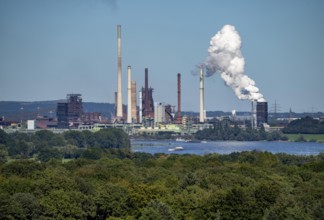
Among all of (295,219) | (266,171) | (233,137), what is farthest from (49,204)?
(233,137)

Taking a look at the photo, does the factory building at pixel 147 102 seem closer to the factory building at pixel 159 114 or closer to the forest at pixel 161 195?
the factory building at pixel 159 114

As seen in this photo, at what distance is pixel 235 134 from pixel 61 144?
182ft

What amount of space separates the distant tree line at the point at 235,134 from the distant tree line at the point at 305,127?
206 inches

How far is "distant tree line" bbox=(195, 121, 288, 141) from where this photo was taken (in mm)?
165250

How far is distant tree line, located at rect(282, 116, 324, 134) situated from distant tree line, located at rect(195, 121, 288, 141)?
17.1 ft

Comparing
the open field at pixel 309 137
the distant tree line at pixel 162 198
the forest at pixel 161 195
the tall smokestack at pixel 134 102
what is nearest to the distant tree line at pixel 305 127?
the open field at pixel 309 137

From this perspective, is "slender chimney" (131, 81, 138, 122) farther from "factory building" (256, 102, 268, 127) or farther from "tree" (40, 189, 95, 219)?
"tree" (40, 189, 95, 219)

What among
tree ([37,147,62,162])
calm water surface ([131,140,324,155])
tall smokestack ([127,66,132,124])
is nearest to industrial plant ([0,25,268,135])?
tall smokestack ([127,66,132,124])

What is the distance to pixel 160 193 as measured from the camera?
136 feet

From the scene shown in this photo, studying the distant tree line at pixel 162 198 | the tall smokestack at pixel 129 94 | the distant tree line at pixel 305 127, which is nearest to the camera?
the distant tree line at pixel 162 198

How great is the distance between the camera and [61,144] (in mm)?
116250

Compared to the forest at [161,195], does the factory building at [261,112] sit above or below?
above

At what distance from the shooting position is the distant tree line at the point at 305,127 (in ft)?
563

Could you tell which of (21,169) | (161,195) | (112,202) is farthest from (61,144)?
(112,202)
